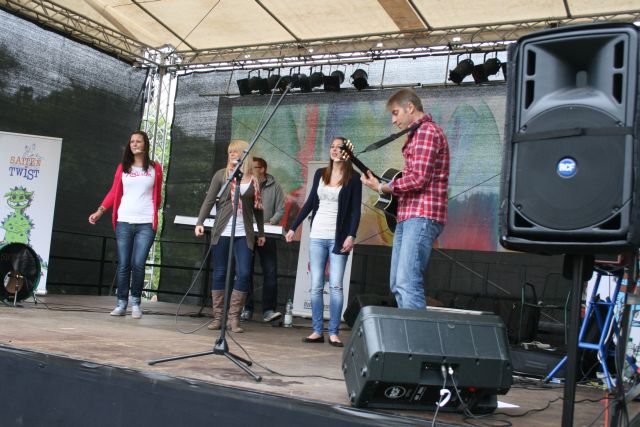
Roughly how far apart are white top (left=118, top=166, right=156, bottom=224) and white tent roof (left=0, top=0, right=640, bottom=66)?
252 centimetres

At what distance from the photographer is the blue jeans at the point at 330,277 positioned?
177 inches

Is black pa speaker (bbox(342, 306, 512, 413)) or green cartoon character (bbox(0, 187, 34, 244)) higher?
green cartoon character (bbox(0, 187, 34, 244))

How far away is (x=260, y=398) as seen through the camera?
228 cm

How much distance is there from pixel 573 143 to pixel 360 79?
5.59 m

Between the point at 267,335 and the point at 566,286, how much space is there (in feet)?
10.2

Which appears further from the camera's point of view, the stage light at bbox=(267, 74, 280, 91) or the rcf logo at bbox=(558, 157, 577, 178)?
the stage light at bbox=(267, 74, 280, 91)

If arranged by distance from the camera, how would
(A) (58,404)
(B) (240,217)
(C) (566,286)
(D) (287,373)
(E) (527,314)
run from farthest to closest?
(C) (566,286)
(E) (527,314)
(B) (240,217)
(D) (287,373)
(A) (58,404)

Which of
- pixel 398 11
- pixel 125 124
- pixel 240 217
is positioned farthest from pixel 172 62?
pixel 240 217

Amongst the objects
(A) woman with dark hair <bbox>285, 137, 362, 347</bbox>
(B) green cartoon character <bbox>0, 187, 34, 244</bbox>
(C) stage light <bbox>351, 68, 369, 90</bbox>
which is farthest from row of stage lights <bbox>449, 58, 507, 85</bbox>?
(B) green cartoon character <bbox>0, 187, 34, 244</bbox>

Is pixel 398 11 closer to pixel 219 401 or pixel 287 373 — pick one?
pixel 287 373

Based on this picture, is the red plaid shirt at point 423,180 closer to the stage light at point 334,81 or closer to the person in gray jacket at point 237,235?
the person in gray jacket at point 237,235

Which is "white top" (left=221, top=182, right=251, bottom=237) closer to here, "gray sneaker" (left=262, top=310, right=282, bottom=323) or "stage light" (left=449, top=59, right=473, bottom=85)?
"gray sneaker" (left=262, top=310, right=282, bottom=323)

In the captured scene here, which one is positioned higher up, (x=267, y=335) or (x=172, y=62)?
(x=172, y=62)

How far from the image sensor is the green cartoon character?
6.78 m
